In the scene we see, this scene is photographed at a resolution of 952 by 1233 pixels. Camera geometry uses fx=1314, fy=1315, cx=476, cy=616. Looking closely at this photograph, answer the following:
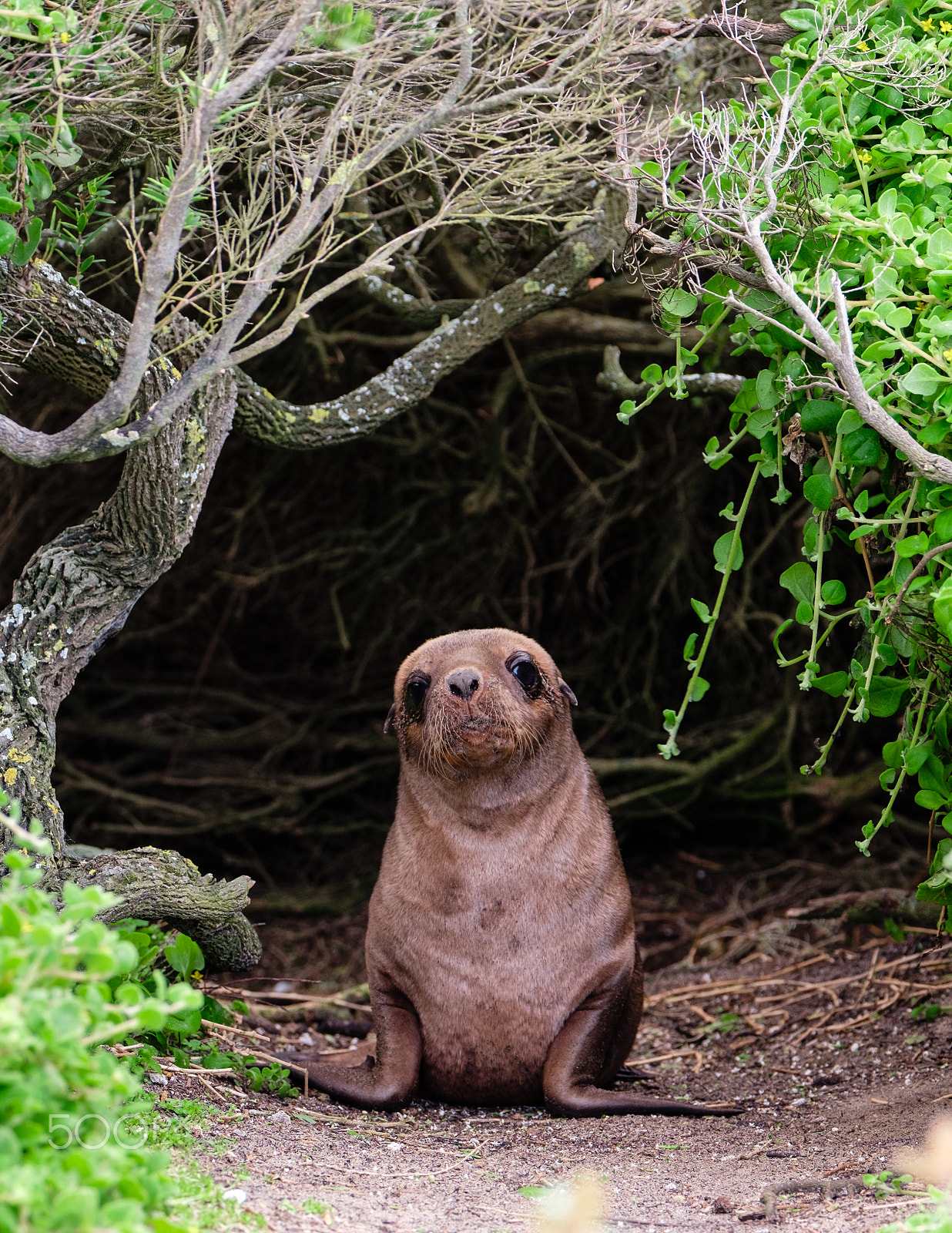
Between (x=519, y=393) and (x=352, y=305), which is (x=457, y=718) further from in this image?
(x=519, y=393)

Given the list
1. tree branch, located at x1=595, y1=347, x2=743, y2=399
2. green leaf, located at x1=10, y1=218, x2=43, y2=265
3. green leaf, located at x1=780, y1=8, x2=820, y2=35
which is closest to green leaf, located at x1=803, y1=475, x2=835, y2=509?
tree branch, located at x1=595, y1=347, x2=743, y2=399

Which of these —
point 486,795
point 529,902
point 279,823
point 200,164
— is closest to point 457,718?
point 486,795

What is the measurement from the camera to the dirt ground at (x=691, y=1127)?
2486mm

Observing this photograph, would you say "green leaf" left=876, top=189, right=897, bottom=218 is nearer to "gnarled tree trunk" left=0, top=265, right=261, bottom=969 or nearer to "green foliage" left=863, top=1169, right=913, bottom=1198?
"gnarled tree trunk" left=0, top=265, right=261, bottom=969

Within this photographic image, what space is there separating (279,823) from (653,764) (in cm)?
199

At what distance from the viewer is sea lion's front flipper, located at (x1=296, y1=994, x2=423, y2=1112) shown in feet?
11.6

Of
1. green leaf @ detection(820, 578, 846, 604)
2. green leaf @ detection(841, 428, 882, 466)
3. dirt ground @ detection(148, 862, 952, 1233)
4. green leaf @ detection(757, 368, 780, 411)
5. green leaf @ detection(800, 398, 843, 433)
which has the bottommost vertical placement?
dirt ground @ detection(148, 862, 952, 1233)

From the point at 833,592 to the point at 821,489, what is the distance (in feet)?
0.85

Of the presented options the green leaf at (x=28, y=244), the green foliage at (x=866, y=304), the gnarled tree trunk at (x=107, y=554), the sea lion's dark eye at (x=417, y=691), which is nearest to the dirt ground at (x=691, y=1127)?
the gnarled tree trunk at (x=107, y=554)

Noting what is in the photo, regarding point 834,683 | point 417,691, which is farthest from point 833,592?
point 417,691

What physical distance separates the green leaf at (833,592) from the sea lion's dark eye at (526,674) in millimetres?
947

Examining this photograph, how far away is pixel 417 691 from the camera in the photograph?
149 inches

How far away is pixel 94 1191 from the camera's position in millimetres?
1565

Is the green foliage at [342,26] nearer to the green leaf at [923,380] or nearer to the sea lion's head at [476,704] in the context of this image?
the green leaf at [923,380]
